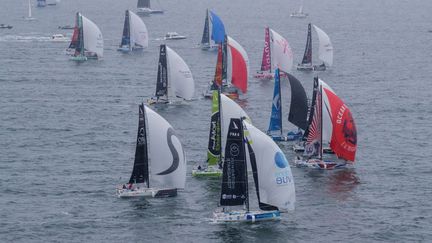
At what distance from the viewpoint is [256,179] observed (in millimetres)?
82562

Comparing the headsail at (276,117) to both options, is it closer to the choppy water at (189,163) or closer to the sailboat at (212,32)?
the choppy water at (189,163)

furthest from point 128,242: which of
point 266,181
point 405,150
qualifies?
point 405,150

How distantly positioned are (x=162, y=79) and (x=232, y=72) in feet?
38.0

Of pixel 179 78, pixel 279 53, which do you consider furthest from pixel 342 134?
pixel 279 53

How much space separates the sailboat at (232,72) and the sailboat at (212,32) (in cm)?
4290

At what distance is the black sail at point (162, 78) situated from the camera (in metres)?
134

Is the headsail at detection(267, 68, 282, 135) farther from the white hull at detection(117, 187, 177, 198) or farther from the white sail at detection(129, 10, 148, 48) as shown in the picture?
the white sail at detection(129, 10, 148, 48)

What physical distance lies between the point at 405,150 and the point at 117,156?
31.4 meters

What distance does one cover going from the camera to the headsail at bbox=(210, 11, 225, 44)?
614 ft

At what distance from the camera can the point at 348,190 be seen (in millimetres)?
92688

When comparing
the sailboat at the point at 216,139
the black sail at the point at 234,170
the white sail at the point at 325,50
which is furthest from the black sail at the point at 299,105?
the white sail at the point at 325,50

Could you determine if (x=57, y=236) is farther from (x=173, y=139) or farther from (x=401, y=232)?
(x=401, y=232)

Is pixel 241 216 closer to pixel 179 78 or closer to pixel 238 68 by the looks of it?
pixel 179 78

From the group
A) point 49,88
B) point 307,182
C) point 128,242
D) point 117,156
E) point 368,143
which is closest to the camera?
point 128,242
